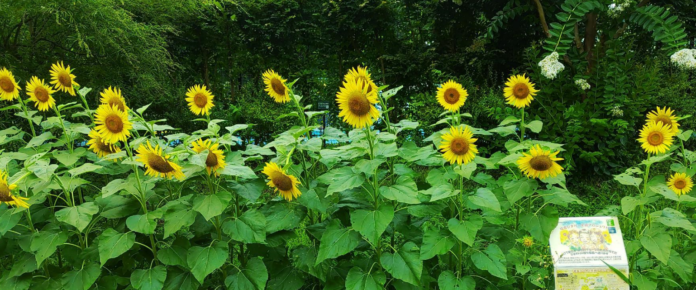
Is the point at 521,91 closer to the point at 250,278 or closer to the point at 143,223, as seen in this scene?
the point at 250,278

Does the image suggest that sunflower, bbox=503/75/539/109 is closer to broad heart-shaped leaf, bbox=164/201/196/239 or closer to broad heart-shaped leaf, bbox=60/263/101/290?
broad heart-shaped leaf, bbox=164/201/196/239

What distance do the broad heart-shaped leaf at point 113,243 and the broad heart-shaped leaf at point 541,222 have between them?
1.47 meters

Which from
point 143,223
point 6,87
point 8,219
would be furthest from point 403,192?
point 6,87

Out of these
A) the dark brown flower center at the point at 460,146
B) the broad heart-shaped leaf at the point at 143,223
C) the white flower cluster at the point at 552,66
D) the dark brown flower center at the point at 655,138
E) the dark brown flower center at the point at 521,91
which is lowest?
the broad heart-shaped leaf at the point at 143,223

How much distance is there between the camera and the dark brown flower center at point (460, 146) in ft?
4.86

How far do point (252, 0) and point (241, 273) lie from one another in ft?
17.5

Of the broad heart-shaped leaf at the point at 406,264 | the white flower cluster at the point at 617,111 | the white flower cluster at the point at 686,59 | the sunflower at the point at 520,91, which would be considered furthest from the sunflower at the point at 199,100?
the white flower cluster at the point at 617,111

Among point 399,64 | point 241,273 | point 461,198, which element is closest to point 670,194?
point 461,198

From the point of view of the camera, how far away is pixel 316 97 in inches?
276

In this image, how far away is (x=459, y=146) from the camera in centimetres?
148

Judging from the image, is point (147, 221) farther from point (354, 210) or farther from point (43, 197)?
point (354, 210)

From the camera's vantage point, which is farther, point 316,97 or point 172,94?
point 316,97

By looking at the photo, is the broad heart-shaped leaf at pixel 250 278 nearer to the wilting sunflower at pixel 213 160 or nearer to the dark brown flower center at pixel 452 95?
the wilting sunflower at pixel 213 160

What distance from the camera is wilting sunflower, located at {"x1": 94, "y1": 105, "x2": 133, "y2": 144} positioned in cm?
155
